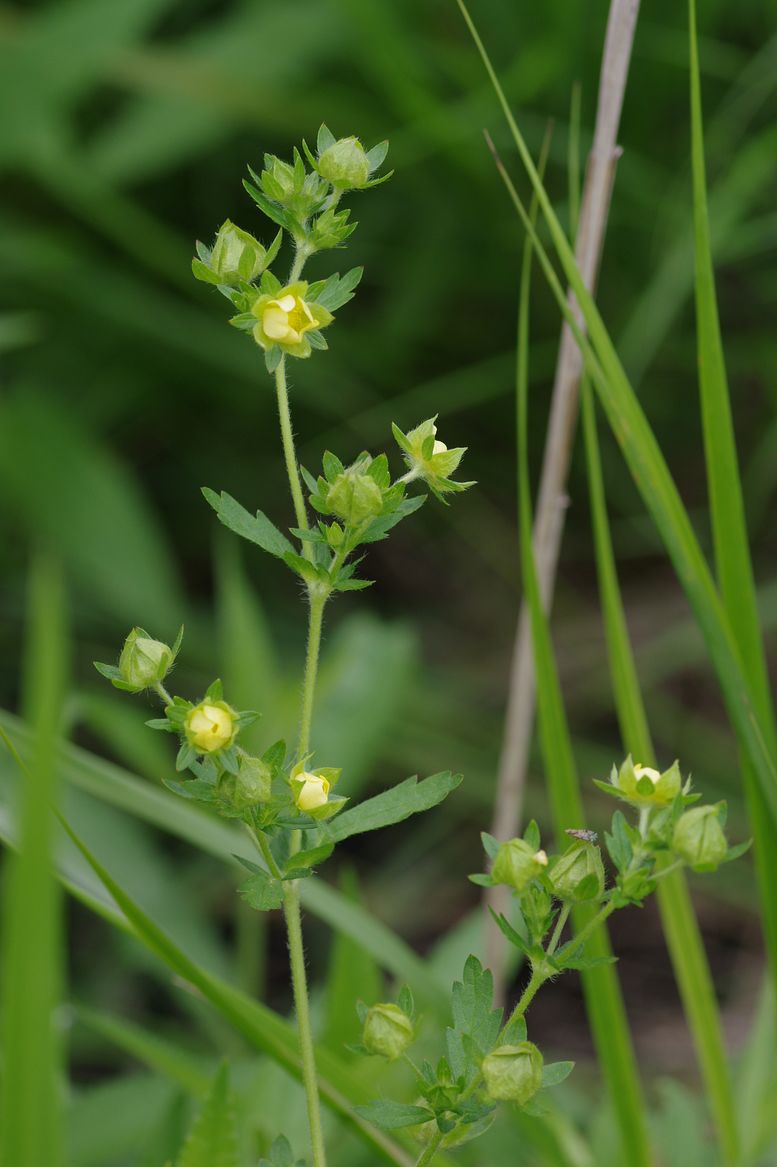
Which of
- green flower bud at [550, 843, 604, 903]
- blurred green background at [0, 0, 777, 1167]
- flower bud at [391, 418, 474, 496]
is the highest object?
blurred green background at [0, 0, 777, 1167]

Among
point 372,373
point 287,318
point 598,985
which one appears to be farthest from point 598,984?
point 372,373

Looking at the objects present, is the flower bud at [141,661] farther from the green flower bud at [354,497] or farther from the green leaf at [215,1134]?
the green leaf at [215,1134]

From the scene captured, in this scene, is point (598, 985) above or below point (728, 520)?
below

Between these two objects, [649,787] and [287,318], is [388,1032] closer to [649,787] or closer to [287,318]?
[649,787]

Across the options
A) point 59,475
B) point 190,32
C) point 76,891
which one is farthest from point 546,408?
point 76,891

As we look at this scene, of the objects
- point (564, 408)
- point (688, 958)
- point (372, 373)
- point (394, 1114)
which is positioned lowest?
point (394, 1114)

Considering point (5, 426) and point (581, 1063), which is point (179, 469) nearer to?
point (5, 426)

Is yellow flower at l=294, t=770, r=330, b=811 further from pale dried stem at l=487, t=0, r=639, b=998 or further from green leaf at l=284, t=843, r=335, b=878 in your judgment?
pale dried stem at l=487, t=0, r=639, b=998

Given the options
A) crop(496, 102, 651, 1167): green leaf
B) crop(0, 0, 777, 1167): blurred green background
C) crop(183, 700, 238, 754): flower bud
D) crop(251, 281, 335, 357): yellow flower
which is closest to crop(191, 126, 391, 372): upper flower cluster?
crop(251, 281, 335, 357): yellow flower
